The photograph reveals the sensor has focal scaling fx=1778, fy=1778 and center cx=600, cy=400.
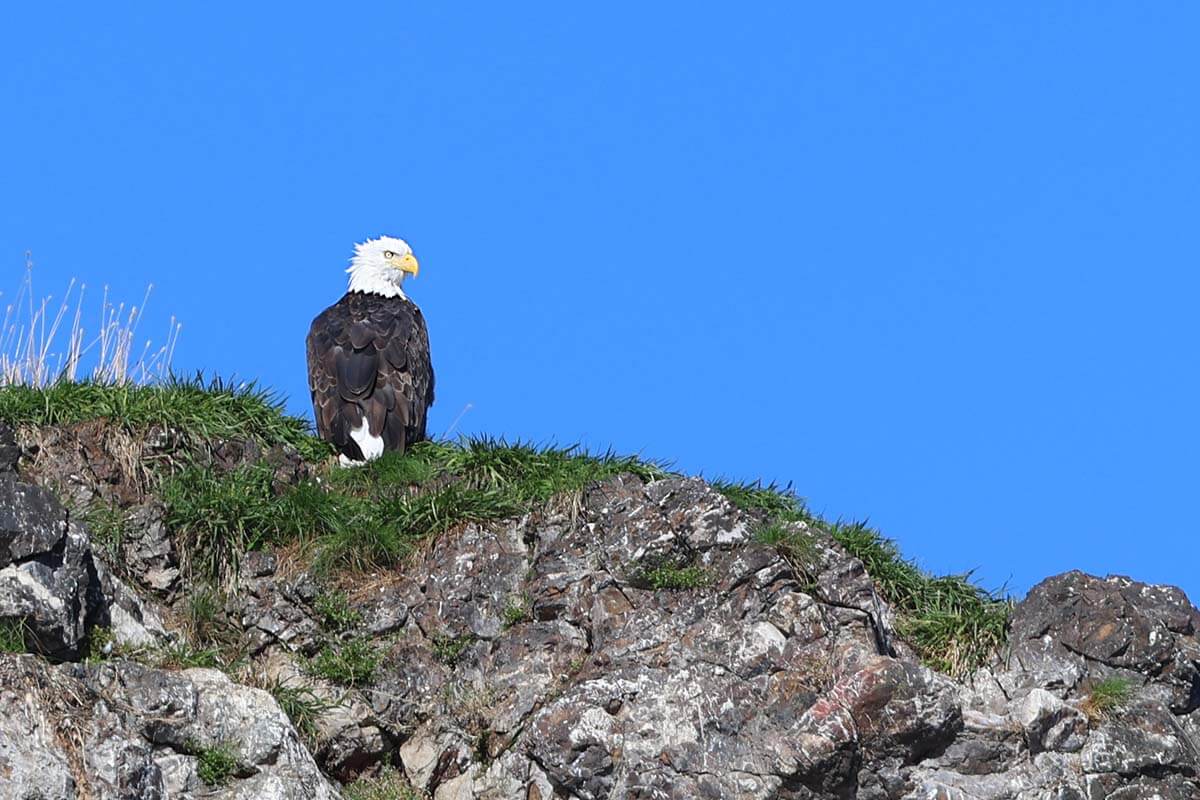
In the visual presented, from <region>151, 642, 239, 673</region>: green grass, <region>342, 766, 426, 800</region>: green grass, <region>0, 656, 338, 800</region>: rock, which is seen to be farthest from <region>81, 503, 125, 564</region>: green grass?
<region>342, 766, 426, 800</region>: green grass

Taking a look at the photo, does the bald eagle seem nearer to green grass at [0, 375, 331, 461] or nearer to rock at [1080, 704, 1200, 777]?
green grass at [0, 375, 331, 461]

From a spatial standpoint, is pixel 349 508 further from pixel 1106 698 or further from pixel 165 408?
pixel 1106 698

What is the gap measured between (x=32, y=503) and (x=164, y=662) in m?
1.21

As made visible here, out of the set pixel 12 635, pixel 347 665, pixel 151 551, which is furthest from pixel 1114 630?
pixel 12 635

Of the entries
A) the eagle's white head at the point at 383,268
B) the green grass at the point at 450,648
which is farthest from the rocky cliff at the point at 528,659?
the eagle's white head at the point at 383,268

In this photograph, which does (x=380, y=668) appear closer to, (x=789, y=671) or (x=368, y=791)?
(x=368, y=791)

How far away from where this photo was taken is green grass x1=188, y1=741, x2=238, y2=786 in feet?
31.6

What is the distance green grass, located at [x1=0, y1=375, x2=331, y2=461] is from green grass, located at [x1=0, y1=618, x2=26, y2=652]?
9.55 feet

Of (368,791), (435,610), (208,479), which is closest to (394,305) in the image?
(208,479)

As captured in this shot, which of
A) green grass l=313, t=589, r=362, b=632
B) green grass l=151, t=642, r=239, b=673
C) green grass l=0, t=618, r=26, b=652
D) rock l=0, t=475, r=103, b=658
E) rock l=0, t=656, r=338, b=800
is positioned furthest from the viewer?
green grass l=313, t=589, r=362, b=632

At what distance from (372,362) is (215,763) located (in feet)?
20.1

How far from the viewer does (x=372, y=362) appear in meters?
15.3

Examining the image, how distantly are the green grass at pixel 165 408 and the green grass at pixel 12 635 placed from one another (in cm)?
291

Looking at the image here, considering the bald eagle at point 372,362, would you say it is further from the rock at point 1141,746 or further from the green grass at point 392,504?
the rock at point 1141,746
